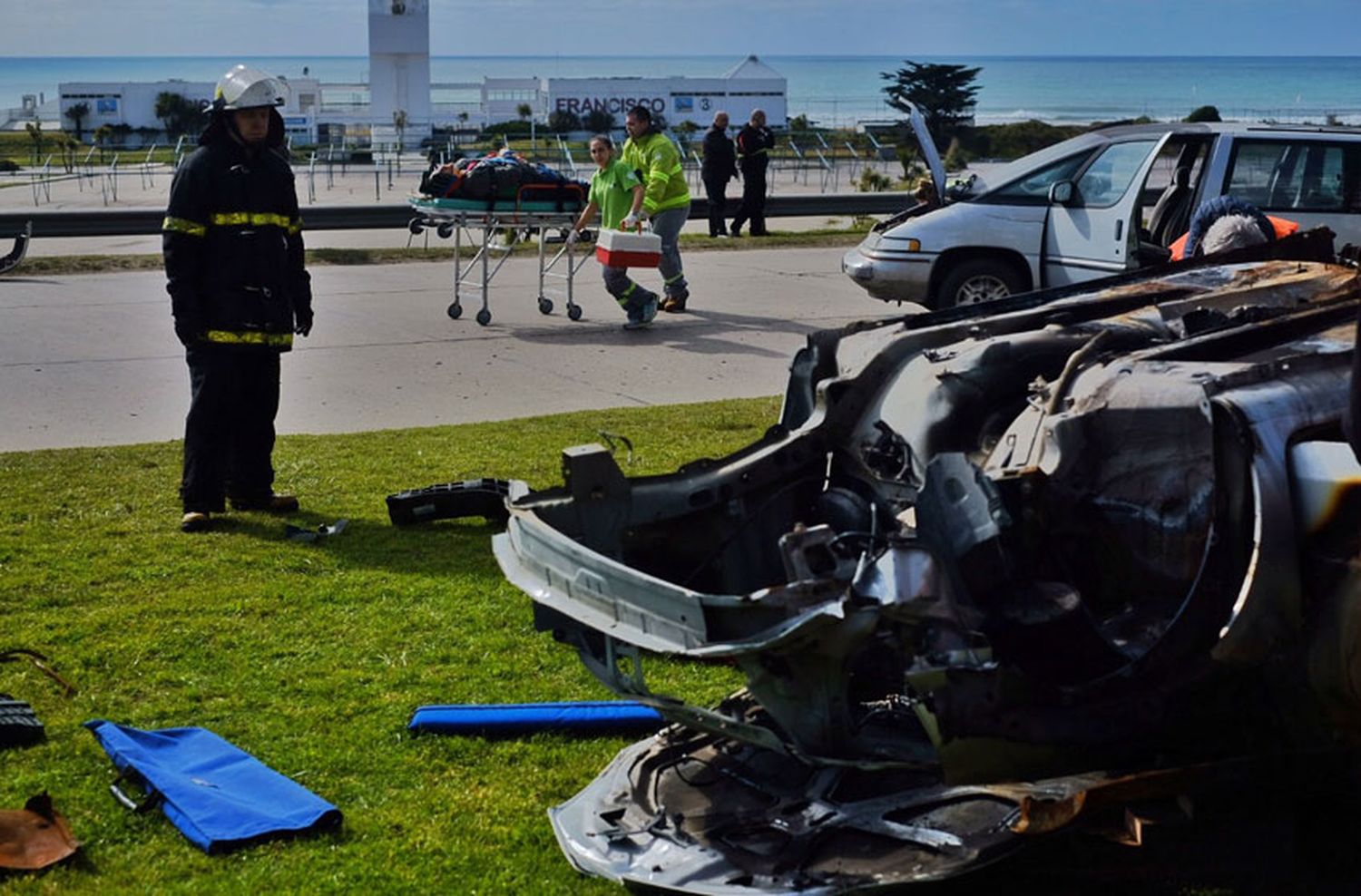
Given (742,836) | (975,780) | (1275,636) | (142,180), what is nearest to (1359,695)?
A: (1275,636)

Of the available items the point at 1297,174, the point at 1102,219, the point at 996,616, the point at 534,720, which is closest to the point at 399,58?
the point at 1102,219

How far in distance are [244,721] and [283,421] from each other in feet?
17.7

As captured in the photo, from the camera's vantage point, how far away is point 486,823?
482 centimetres

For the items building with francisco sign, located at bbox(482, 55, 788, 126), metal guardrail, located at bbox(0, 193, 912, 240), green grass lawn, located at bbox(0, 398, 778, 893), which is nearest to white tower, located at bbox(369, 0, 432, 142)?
building with francisco sign, located at bbox(482, 55, 788, 126)

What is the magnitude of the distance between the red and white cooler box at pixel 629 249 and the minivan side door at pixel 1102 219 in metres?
3.06

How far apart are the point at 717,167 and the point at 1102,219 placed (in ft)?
31.4

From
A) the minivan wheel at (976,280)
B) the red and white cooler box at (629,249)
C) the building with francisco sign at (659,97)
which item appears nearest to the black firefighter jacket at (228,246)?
the red and white cooler box at (629,249)

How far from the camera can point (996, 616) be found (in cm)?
434

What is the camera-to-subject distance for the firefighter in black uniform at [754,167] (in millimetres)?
20672

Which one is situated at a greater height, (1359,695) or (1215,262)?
(1215,262)

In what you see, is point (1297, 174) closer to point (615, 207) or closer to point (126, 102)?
point (615, 207)

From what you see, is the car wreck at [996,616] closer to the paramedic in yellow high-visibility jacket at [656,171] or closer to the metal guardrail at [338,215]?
the paramedic in yellow high-visibility jacket at [656,171]

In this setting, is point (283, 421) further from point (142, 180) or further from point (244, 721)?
point (142, 180)

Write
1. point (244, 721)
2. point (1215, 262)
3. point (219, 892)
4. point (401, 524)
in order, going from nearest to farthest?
point (219, 892) < point (244, 721) < point (1215, 262) < point (401, 524)
